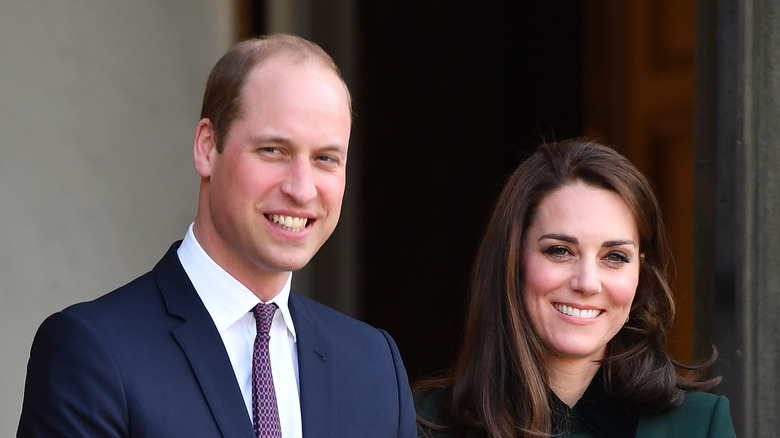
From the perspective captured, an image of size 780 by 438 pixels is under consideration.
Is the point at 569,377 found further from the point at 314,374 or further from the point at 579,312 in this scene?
the point at 314,374

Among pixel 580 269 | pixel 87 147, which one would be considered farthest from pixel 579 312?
pixel 87 147

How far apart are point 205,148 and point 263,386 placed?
1.50 ft

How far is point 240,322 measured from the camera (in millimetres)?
2201

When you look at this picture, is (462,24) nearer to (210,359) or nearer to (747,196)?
(747,196)

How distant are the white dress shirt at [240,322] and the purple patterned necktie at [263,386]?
0.07 ft

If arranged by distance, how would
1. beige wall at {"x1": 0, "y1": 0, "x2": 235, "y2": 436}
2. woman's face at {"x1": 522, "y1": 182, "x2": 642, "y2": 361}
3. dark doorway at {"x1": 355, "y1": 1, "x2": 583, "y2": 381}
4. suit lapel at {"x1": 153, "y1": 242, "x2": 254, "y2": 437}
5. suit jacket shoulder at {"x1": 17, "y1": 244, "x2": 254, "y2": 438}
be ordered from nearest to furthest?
1. suit jacket shoulder at {"x1": 17, "y1": 244, "x2": 254, "y2": 438}
2. suit lapel at {"x1": 153, "y1": 242, "x2": 254, "y2": 437}
3. woman's face at {"x1": 522, "y1": 182, "x2": 642, "y2": 361}
4. beige wall at {"x1": 0, "y1": 0, "x2": 235, "y2": 436}
5. dark doorway at {"x1": 355, "y1": 1, "x2": 583, "y2": 381}

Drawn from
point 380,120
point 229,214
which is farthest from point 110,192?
point 229,214

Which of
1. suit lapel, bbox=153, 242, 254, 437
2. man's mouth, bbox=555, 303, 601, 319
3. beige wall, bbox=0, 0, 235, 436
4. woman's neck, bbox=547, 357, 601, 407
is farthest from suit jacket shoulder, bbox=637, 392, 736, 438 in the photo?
beige wall, bbox=0, 0, 235, 436

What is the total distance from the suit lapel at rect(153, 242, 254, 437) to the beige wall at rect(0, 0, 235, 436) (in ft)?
6.95

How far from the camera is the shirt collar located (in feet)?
7.13

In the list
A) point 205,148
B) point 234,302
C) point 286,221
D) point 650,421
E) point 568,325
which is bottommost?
point 650,421

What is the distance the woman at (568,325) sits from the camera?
2.90m

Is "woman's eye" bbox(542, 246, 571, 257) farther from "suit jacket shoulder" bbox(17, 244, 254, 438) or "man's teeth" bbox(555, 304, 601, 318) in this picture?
"suit jacket shoulder" bbox(17, 244, 254, 438)

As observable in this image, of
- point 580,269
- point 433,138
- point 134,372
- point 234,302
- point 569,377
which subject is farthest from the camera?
point 433,138
